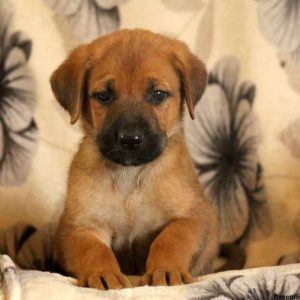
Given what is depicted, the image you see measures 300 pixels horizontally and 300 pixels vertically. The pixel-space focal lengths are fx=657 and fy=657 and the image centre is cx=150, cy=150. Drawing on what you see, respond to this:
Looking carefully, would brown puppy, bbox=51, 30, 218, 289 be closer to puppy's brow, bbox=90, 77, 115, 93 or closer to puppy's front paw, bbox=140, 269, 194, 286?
puppy's brow, bbox=90, 77, 115, 93

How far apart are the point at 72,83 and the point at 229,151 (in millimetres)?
851

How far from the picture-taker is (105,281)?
1.79 meters

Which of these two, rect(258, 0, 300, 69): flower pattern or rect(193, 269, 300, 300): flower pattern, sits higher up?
rect(258, 0, 300, 69): flower pattern

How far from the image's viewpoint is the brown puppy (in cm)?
204

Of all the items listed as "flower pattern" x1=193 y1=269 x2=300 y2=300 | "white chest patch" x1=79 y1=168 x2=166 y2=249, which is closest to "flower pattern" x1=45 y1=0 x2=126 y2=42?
"white chest patch" x1=79 y1=168 x2=166 y2=249

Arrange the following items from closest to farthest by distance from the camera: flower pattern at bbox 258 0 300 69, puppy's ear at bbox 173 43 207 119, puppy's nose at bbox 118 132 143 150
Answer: puppy's nose at bbox 118 132 143 150 → puppy's ear at bbox 173 43 207 119 → flower pattern at bbox 258 0 300 69

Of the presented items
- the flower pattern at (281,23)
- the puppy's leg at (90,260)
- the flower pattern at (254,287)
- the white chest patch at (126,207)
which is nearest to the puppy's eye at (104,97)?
the white chest patch at (126,207)

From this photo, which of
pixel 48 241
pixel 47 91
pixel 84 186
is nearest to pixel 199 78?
pixel 84 186

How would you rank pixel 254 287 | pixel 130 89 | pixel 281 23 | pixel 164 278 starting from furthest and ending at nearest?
pixel 281 23, pixel 130 89, pixel 164 278, pixel 254 287

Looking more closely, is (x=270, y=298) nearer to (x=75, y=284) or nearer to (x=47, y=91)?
(x=75, y=284)

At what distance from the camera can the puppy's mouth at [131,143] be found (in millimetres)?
1959

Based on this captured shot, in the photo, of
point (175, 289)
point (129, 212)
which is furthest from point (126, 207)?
point (175, 289)

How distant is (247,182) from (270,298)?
1.09 meters

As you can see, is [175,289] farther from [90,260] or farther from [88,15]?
[88,15]
